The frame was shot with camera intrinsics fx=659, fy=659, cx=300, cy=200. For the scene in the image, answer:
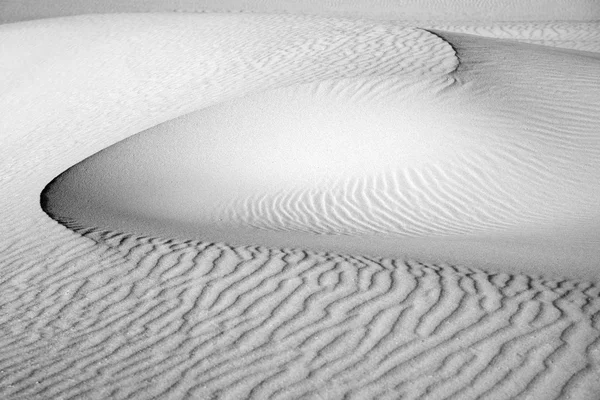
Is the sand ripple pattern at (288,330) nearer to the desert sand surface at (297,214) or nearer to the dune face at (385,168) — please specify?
the desert sand surface at (297,214)

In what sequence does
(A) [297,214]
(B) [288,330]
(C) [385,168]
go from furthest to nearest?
(C) [385,168], (A) [297,214], (B) [288,330]

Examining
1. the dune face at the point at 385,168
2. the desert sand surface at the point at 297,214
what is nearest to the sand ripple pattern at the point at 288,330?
the desert sand surface at the point at 297,214

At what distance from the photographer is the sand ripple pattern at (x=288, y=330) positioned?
389 centimetres

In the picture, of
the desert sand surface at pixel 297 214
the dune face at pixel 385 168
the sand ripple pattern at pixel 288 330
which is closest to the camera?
the sand ripple pattern at pixel 288 330

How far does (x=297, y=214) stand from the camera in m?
8.40

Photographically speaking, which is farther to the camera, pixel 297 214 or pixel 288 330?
pixel 297 214

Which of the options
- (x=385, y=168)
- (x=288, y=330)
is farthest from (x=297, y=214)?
(x=288, y=330)

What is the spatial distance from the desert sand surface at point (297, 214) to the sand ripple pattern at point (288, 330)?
19 millimetres

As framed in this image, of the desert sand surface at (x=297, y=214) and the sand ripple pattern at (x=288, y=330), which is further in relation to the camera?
the desert sand surface at (x=297, y=214)

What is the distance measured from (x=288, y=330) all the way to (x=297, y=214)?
3.92m

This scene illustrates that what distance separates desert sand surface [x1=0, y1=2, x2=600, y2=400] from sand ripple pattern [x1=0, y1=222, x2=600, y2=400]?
2cm

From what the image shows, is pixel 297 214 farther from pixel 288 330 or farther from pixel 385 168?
pixel 288 330

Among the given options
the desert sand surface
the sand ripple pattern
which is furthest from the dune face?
the sand ripple pattern

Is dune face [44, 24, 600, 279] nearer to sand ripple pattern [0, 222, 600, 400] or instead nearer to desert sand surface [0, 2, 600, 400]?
desert sand surface [0, 2, 600, 400]
